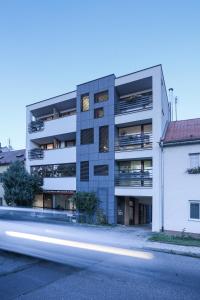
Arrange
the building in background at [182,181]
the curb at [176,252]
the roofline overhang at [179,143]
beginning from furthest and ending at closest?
the roofline overhang at [179,143], the building in background at [182,181], the curb at [176,252]

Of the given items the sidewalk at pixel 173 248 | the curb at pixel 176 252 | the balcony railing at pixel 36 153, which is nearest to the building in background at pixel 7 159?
the balcony railing at pixel 36 153

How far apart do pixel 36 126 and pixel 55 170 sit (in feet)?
17.2

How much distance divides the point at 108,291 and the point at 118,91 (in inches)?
701

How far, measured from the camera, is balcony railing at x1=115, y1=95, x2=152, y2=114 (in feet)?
67.7

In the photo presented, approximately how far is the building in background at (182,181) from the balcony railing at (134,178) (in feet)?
5.10

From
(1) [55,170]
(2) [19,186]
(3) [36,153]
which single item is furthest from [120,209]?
(3) [36,153]

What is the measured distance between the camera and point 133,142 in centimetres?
2072

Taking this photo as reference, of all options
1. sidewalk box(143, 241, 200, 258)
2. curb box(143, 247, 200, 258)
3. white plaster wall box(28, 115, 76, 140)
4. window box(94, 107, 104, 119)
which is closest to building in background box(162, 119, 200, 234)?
sidewalk box(143, 241, 200, 258)

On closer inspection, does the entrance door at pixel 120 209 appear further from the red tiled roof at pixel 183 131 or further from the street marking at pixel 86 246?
the street marking at pixel 86 246

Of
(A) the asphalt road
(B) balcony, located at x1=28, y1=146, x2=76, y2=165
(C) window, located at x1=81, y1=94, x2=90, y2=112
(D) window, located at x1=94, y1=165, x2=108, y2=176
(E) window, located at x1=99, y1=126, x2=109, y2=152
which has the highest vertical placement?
(C) window, located at x1=81, y1=94, x2=90, y2=112

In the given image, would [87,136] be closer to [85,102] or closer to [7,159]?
[85,102]

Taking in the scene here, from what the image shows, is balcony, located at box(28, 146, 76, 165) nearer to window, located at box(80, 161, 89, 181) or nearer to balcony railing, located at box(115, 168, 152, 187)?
window, located at box(80, 161, 89, 181)

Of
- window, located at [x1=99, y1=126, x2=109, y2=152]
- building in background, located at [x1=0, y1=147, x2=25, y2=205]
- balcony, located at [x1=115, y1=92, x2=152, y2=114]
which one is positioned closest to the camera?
balcony, located at [x1=115, y1=92, x2=152, y2=114]

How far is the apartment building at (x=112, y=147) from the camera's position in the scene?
781 inches
